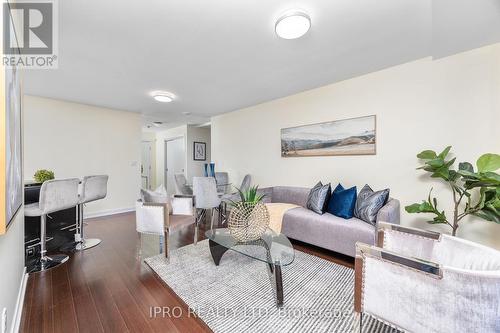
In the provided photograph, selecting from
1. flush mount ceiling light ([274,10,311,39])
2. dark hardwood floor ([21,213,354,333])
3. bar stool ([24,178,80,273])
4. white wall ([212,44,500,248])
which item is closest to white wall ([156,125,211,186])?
white wall ([212,44,500,248])

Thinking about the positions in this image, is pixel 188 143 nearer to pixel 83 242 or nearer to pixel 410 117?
pixel 83 242

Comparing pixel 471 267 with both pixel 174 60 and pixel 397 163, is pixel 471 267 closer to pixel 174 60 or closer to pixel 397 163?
pixel 397 163

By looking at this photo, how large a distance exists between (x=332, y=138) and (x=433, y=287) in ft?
8.43

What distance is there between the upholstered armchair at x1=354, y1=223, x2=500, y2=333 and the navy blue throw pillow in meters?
1.29

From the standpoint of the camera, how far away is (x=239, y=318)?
1562mm

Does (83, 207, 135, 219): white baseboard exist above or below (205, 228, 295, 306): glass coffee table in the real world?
below

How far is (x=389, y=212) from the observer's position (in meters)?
2.26

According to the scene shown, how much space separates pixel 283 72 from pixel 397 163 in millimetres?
1918

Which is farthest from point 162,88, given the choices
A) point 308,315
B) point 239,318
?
point 308,315

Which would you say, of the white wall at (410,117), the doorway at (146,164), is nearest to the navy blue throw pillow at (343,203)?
the white wall at (410,117)

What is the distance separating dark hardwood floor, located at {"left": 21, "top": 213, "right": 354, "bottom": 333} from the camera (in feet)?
4.94

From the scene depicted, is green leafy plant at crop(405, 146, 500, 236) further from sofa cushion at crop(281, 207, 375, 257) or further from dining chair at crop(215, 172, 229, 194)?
dining chair at crop(215, 172, 229, 194)

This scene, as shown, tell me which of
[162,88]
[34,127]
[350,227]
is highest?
[162,88]

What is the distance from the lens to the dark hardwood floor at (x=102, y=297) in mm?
1505
